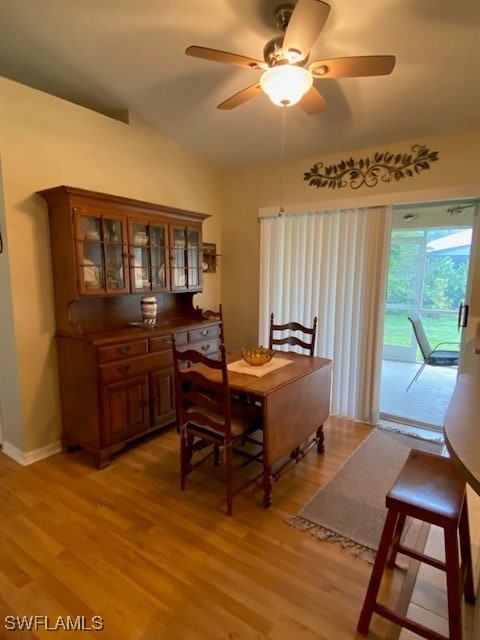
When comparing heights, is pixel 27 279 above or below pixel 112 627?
above

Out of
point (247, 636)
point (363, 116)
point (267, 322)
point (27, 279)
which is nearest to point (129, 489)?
point (247, 636)

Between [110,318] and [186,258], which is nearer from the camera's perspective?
[110,318]

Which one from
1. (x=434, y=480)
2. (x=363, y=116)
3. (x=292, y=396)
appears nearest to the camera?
(x=434, y=480)

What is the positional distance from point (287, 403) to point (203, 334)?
A: 4.34 ft

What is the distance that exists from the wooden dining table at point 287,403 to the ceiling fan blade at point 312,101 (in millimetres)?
1606

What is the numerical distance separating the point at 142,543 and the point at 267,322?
2.46 metres

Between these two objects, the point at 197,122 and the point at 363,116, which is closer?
the point at 363,116

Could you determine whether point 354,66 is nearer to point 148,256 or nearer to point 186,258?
point 148,256

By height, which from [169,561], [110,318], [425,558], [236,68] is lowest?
[169,561]

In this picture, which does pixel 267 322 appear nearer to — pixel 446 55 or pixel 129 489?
pixel 129 489

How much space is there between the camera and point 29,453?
2576mm

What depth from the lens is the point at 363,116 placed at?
265 centimetres

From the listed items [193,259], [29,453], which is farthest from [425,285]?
[29,453]

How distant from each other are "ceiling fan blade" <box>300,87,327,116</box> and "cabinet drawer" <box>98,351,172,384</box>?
1.99m
